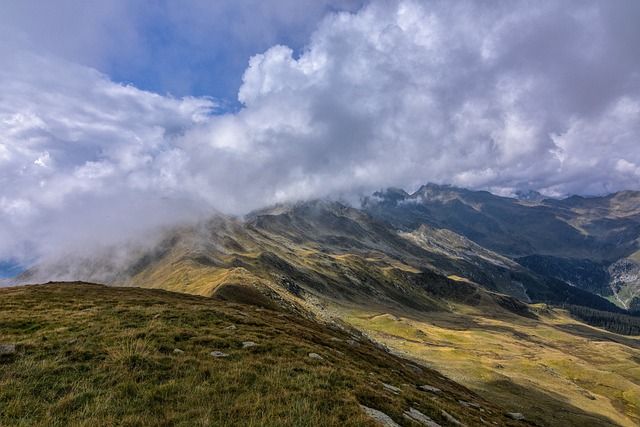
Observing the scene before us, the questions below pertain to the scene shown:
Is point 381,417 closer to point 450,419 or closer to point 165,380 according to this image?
point 450,419

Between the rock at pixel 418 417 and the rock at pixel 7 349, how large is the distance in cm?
1923

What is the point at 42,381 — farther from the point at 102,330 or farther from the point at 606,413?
Answer: the point at 606,413

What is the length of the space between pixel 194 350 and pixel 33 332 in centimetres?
1083

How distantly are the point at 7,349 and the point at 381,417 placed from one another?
1845 cm

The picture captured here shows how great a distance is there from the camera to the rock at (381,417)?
12407 mm

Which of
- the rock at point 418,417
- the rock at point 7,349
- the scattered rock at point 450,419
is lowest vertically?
the scattered rock at point 450,419

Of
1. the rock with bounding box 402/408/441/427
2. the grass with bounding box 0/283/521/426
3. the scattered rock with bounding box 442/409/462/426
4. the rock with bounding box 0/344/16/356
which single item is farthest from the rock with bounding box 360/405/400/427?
the rock with bounding box 0/344/16/356

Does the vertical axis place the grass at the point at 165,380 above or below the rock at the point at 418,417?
above

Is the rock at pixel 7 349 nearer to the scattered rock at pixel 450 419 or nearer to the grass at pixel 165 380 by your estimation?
the grass at pixel 165 380

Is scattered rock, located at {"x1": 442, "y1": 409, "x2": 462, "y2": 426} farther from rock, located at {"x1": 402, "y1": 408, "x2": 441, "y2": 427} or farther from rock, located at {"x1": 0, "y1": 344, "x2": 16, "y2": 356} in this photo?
rock, located at {"x1": 0, "y1": 344, "x2": 16, "y2": 356}

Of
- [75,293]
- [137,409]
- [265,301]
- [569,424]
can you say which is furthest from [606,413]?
[75,293]

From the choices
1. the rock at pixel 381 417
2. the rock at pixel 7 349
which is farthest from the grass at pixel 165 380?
the rock at pixel 381 417

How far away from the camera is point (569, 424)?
54.6m

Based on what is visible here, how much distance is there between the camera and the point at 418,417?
1544cm
